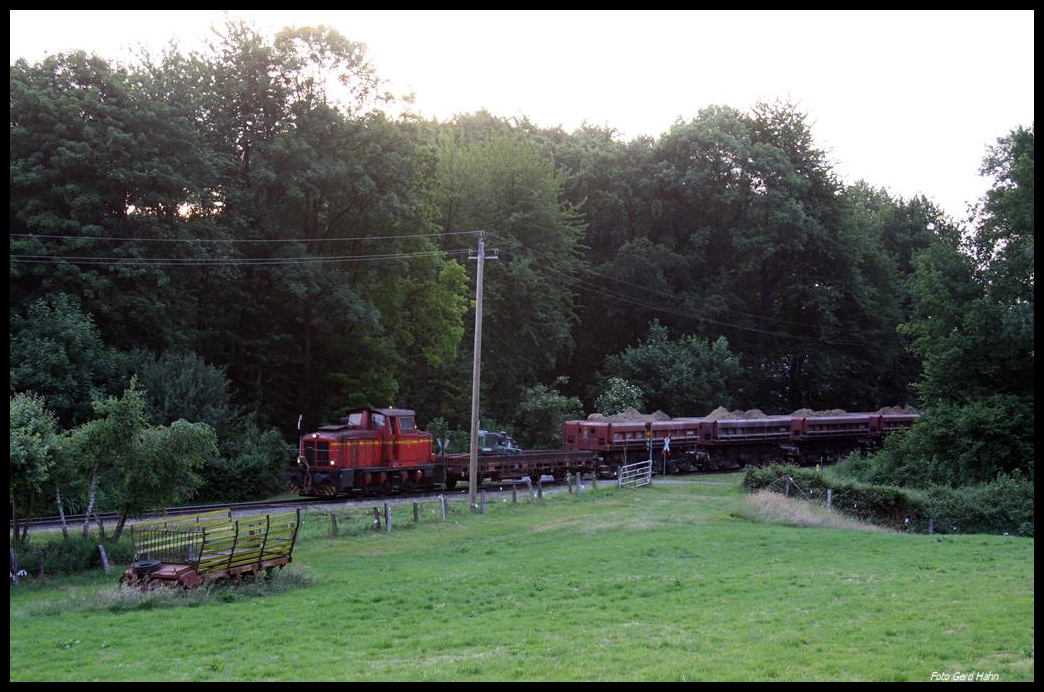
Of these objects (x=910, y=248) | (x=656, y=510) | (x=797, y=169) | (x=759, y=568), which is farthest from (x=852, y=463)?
(x=910, y=248)

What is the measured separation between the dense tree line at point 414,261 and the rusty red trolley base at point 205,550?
4868mm

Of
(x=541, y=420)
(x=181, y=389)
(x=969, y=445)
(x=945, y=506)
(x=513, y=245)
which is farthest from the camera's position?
(x=513, y=245)

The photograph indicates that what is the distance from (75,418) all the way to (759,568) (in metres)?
22.7

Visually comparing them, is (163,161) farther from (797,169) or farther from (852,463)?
(797,169)

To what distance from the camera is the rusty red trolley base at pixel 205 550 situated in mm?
15523

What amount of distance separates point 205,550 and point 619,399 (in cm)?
3683

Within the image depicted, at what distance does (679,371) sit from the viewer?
5438 cm

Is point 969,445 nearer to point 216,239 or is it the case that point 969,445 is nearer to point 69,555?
point 216,239

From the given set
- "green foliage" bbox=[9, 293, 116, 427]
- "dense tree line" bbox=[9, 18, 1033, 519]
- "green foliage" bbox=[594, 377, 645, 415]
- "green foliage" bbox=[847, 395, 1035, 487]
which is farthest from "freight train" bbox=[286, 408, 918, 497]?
"green foliage" bbox=[847, 395, 1035, 487]

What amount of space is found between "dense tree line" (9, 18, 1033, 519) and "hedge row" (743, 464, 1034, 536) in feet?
30.1

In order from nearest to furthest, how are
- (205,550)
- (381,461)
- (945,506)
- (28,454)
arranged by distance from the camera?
(205,550) < (28,454) < (945,506) < (381,461)

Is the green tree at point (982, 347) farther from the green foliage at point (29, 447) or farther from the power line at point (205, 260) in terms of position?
the green foliage at point (29, 447)

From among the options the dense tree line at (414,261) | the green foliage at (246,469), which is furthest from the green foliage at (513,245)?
the green foliage at (246,469)

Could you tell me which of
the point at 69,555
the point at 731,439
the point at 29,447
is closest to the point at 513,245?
the point at 731,439
